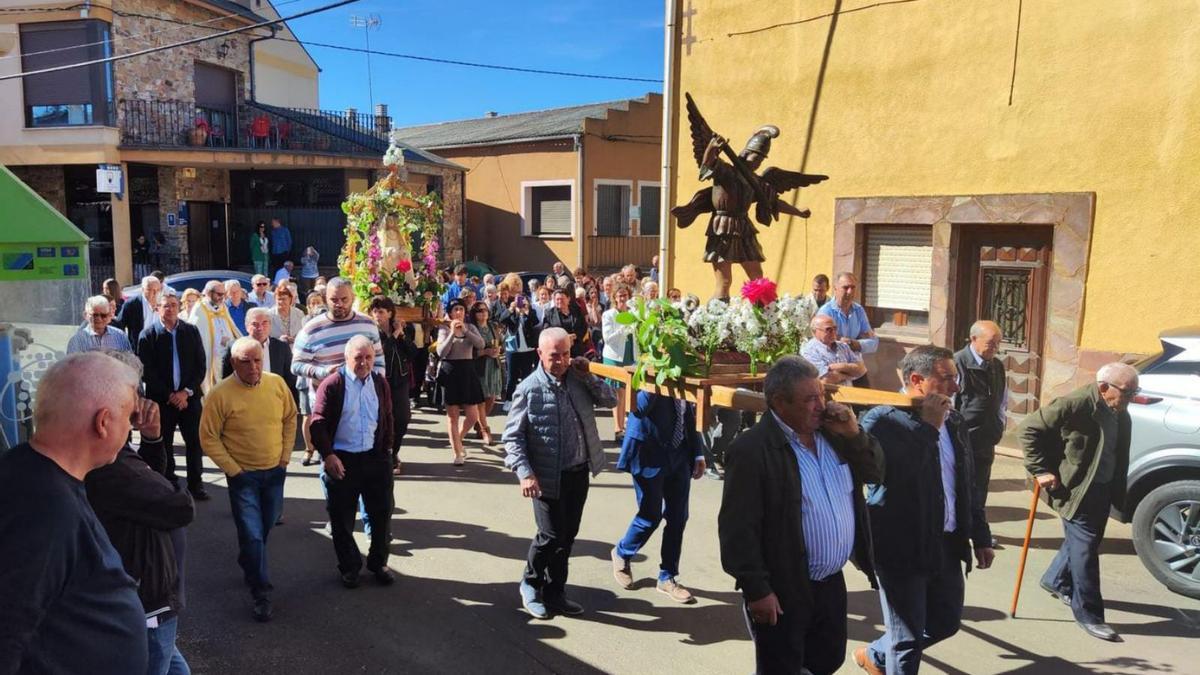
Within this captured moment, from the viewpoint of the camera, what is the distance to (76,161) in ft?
65.4

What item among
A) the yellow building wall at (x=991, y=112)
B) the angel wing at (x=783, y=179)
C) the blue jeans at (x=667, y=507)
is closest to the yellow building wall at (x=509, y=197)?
the yellow building wall at (x=991, y=112)

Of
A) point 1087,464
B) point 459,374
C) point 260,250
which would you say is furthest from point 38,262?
point 260,250

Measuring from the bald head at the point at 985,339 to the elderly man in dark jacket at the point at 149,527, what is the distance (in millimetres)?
5159

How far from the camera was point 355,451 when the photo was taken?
19.2ft

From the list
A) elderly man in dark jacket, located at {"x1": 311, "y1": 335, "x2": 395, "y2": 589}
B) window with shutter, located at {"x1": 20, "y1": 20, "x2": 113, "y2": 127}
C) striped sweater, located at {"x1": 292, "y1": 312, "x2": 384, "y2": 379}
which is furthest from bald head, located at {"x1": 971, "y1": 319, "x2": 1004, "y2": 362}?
window with shutter, located at {"x1": 20, "y1": 20, "x2": 113, "y2": 127}

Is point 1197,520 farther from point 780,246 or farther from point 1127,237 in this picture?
point 780,246

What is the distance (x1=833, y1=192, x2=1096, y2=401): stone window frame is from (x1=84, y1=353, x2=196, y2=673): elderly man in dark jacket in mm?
8246

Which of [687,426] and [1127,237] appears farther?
[1127,237]

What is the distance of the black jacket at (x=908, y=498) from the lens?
4000mm

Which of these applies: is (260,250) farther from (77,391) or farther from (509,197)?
(77,391)

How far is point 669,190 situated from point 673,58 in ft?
6.02

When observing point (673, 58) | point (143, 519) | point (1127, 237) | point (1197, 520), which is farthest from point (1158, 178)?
point (143, 519)

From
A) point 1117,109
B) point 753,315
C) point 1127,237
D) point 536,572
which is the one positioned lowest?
point 536,572

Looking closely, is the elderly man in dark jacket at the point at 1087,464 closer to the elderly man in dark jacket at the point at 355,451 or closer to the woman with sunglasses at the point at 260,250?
the elderly man in dark jacket at the point at 355,451
